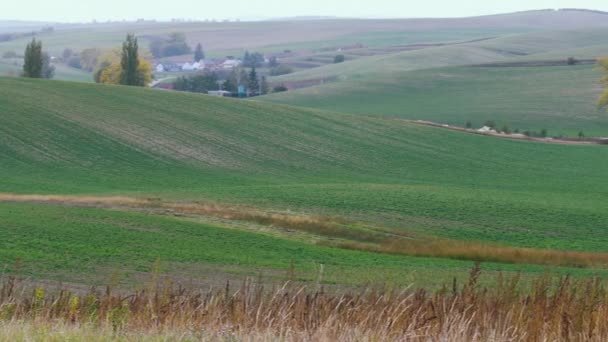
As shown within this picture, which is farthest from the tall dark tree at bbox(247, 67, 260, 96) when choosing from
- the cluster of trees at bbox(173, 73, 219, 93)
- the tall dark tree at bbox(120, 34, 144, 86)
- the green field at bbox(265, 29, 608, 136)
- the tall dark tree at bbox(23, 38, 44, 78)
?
the tall dark tree at bbox(23, 38, 44, 78)

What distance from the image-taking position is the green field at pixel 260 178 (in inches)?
934

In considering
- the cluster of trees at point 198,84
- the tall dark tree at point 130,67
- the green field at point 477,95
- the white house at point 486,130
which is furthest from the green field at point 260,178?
the cluster of trees at point 198,84

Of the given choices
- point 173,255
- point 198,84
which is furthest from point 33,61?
point 173,255

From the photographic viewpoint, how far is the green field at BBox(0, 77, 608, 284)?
934 inches

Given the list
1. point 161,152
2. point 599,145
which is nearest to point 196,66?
Result: point 599,145

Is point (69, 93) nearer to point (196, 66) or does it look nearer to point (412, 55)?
point (412, 55)

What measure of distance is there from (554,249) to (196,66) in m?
152

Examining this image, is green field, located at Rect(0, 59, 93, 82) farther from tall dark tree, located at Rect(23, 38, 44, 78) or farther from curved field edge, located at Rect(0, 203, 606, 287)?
curved field edge, located at Rect(0, 203, 606, 287)

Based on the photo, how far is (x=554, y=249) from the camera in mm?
29031

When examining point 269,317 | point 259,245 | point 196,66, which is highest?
point 269,317

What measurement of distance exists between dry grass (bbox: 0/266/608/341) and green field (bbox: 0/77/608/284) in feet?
24.4

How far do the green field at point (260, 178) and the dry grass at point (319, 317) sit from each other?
742 cm

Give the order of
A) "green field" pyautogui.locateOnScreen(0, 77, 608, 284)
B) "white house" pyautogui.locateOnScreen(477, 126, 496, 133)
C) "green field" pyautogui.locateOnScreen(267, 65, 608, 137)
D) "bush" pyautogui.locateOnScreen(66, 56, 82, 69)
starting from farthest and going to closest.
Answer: "bush" pyautogui.locateOnScreen(66, 56, 82, 69) < "green field" pyautogui.locateOnScreen(267, 65, 608, 137) < "white house" pyautogui.locateOnScreen(477, 126, 496, 133) < "green field" pyautogui.locateOnScreen(0, 77, 608, 284)

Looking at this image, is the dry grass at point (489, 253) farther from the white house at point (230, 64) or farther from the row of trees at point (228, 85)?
the white house at point (230, 64)
